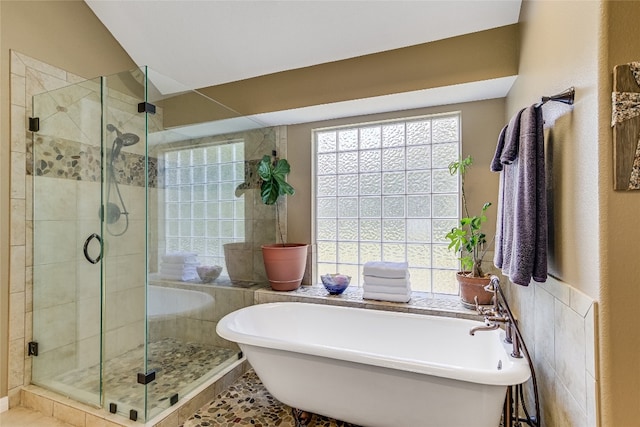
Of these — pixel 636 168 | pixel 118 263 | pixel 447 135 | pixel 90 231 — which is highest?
pixel 447 135

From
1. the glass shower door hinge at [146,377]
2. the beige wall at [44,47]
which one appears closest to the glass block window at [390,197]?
the glass shower door hinge at [146,377]

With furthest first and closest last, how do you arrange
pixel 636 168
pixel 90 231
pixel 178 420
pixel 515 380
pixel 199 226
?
1. pixel 199 226
2. pixel 90 231
3. pixel 178 420
4. pixel 515 380
5. pixel 636 168

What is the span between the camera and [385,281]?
2350 millimetres

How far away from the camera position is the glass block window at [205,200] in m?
2.30

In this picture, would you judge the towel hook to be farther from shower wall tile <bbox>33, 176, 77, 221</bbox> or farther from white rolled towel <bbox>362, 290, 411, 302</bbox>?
shower wall tile <bbox>33, 176, 77, 221</bbox>

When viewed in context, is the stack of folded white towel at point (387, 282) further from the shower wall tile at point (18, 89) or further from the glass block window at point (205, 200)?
the shower wall tile at point (18, 89)

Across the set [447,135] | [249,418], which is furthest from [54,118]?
[447,135]

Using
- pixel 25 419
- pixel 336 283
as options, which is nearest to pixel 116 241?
pixel 25 419

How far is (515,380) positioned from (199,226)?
2.22 metres

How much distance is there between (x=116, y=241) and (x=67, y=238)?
1.40ft

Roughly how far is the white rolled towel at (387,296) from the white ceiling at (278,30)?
150 cm

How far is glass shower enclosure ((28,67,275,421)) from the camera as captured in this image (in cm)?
198

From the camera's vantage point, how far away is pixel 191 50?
2.48m

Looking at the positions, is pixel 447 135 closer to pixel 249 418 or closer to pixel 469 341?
pixel 469 341
